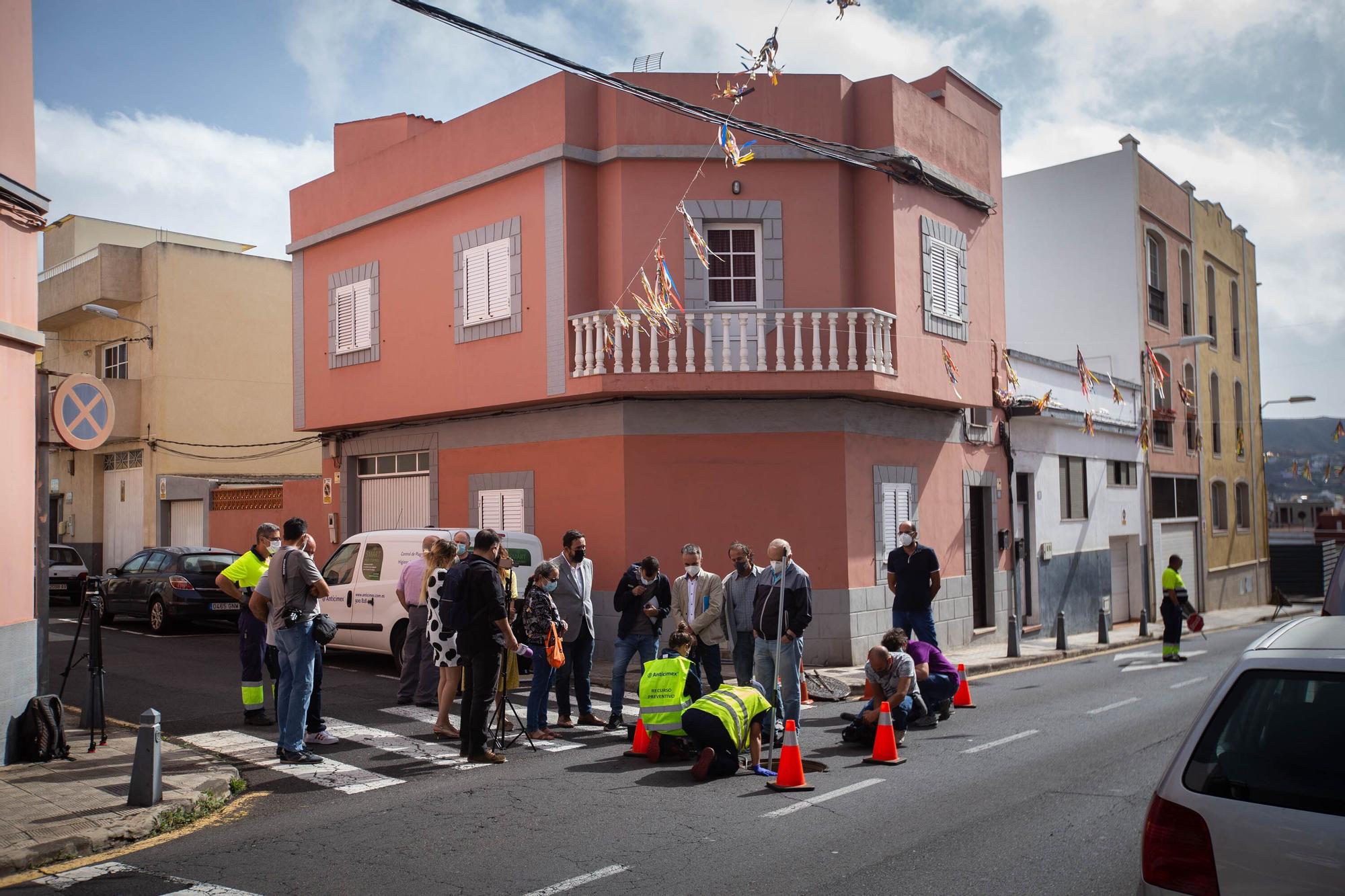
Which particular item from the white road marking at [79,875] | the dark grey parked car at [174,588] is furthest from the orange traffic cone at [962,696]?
the dark grey parked car at [174,588]

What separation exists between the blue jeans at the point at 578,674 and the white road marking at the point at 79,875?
4.84m

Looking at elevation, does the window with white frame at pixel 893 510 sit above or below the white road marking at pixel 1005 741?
above

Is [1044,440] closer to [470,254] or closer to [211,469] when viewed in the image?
[470,254]

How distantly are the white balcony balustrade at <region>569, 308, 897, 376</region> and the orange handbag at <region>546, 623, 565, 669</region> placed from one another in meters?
5.95

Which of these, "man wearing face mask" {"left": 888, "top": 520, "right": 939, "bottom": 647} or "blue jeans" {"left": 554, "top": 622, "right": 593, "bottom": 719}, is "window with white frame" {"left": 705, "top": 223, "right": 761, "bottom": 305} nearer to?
"man wearing face mask" {"left": 888, "top": 520, "right": 939, "bottom": 647}

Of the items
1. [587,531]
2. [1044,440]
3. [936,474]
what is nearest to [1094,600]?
[1044,440]

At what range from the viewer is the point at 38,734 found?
8.68 metres

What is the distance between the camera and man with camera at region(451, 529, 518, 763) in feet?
28.9

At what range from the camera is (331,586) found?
14367mm

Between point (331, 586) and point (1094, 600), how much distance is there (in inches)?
689

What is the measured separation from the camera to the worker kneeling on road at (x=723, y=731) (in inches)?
334

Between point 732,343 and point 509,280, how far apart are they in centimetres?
393

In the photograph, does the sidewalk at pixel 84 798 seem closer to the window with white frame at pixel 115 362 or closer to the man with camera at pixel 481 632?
the man with camera at pixel 481 632

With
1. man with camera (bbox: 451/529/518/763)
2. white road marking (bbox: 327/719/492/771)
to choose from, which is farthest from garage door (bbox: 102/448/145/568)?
man with camera (bbox: 451/529/518/763)
